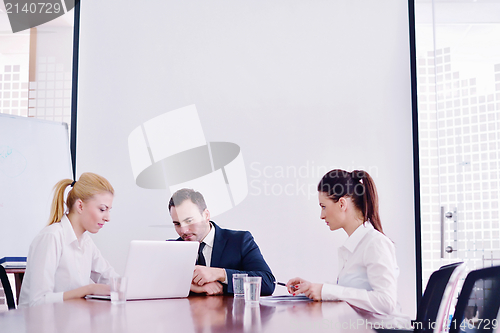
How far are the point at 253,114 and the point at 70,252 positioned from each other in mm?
2009

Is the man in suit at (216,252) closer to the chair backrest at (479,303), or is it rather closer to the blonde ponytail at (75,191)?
the blonde ponytail at (75,191)

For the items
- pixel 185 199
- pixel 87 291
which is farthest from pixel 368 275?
pixel 185 199

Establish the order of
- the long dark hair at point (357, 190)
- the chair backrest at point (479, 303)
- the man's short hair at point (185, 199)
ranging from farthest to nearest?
the man's short hair at point (185, 199) → the long dark hair at point (357, 190) → the chair backrest at point (479, 303)

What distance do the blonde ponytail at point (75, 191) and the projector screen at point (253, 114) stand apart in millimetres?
1263

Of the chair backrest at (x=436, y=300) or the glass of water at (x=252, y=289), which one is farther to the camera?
the glass of water at (x=252, y=289)

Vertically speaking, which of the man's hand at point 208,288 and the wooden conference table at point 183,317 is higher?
the wooden conference table at point 183,317

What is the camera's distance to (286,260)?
12.1 ft

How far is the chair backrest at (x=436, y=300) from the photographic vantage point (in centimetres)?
129

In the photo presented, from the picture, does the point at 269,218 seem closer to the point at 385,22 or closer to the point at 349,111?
the point at 349,111

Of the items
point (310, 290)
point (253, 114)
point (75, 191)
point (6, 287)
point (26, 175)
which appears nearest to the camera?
point (310, 290)

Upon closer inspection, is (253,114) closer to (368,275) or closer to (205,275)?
(205,275)

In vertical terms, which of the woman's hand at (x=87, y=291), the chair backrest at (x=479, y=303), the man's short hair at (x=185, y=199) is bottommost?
the woman's hand at (x=87, y=291)

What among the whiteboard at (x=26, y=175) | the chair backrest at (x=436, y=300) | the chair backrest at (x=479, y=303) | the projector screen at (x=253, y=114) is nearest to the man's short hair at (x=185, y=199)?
the projector screen at (x=253, y=114)

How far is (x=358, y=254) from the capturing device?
2.04 m
